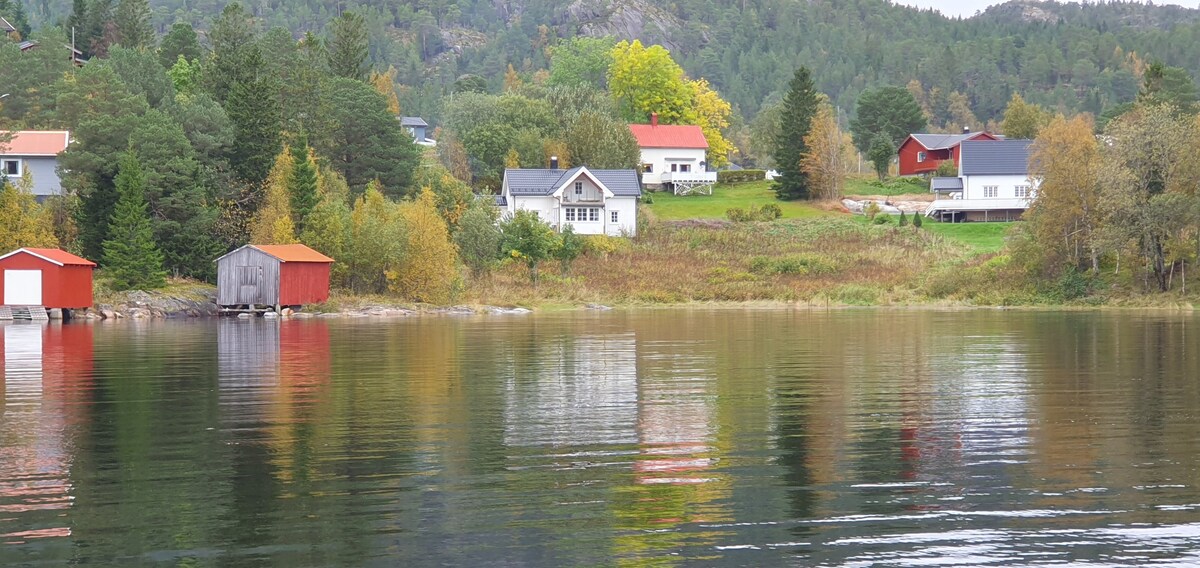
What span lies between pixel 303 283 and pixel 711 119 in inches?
2844

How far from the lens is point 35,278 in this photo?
57.7 meters

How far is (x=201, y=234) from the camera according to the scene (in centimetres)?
6762

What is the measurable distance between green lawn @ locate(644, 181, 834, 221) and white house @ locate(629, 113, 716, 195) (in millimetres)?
2733

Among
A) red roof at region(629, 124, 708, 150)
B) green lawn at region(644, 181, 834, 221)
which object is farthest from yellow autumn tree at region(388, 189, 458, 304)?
red roof at region(629, 124, 708, 150)

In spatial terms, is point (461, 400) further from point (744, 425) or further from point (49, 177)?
point (49, 177)

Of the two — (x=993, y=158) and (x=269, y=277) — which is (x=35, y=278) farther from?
(x=993, y=158)

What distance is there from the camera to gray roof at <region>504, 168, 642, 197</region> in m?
86.2

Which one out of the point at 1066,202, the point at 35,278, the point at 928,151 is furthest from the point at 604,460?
the point at 928,151

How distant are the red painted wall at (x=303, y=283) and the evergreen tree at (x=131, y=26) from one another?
2396 inches

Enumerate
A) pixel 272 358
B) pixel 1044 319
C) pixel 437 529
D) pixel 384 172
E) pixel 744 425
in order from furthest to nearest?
pixel 384 172
pixel 1044 319
pixel 272 358
pixel 744 425
pixel 437 529

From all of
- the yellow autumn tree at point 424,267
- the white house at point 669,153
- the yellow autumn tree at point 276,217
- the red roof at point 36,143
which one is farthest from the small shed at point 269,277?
the white house at point 669,153

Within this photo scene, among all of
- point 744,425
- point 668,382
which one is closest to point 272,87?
point 668,382

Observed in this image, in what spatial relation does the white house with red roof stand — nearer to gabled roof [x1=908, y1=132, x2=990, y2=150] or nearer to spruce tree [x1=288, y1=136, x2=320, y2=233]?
spruce tree [x1=288, y1=136, x2=320, y2=233]

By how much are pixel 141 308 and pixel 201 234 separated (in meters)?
7.60
